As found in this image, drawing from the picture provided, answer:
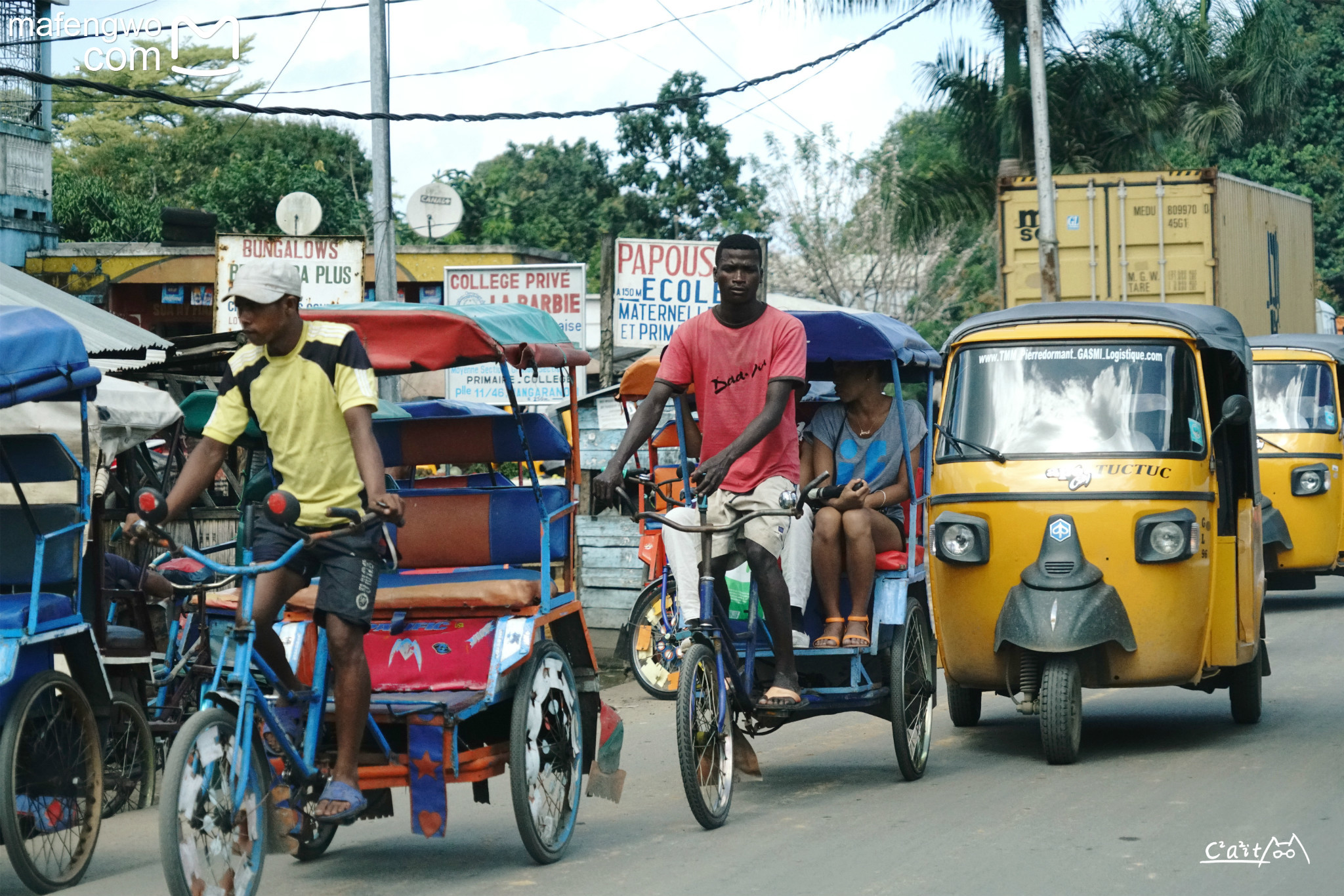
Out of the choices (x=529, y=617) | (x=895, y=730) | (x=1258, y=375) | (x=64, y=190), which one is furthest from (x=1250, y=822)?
(x=64, y=190)

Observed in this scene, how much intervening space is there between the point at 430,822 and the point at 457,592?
3.43 feet

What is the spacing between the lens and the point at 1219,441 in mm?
8469

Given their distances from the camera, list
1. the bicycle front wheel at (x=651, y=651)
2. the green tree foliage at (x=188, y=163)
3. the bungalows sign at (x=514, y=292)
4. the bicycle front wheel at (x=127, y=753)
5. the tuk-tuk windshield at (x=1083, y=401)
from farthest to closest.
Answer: the green tree foliage at (x=188, y=163)
the bungalows sign at (x=514, y=292)
the bicycle front wheel at (x=651, y=651)
the tuk-tuk windshield at (x=1083, y=401)
the bicycle front wheel at (x=127, y=753)

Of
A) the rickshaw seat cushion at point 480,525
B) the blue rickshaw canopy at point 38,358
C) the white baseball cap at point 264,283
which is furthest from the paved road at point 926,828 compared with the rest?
the white baseball cap at point 264,283

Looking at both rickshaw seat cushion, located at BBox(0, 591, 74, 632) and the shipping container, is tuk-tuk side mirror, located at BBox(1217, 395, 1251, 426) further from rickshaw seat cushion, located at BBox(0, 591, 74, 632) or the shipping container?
the shipping container

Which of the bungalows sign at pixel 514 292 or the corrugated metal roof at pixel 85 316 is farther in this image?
the bungalows sign at pixel 514 292

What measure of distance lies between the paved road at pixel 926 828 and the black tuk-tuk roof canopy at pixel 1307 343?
22.1 ft

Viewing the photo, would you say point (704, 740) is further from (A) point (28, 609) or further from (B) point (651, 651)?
(B) point (651, 651)

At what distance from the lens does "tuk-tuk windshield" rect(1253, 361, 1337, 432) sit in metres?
14.6

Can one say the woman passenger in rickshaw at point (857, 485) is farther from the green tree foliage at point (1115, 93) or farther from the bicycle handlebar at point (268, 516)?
the green tree foliage at point (1115, 93)

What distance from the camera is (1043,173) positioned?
19797 millimetres

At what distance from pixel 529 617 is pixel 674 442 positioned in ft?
22.0

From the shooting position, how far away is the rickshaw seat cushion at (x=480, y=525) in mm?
6840

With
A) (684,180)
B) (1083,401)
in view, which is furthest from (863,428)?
(684,180)
